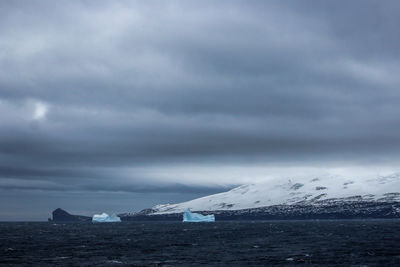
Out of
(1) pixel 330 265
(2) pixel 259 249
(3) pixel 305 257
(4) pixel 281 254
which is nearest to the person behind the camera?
(1) pixel 330 265

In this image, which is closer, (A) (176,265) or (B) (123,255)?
(A) (176,265)

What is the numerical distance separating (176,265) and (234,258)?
13319 millimetres

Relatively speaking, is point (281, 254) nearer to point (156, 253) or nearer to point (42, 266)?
point (156, 253)

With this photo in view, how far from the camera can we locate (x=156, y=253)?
100 m

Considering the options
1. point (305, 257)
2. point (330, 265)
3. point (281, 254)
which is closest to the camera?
→ point (330, 265)

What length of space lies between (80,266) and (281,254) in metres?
34.6

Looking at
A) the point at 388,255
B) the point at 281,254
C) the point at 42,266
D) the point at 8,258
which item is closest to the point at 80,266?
the point at 42,266

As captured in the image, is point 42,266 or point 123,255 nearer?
point 42,266

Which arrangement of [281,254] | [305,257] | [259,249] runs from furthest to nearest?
[259,249]
[281,254]
[305,257]

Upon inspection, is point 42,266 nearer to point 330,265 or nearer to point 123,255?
point 123,255

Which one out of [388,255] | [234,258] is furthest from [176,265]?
[388,255]

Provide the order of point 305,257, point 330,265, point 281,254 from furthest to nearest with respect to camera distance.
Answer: point 281,254 → point 305,257 → point 330,265

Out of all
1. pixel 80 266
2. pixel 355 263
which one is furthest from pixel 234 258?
pixel 80 266

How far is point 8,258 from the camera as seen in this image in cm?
9250
